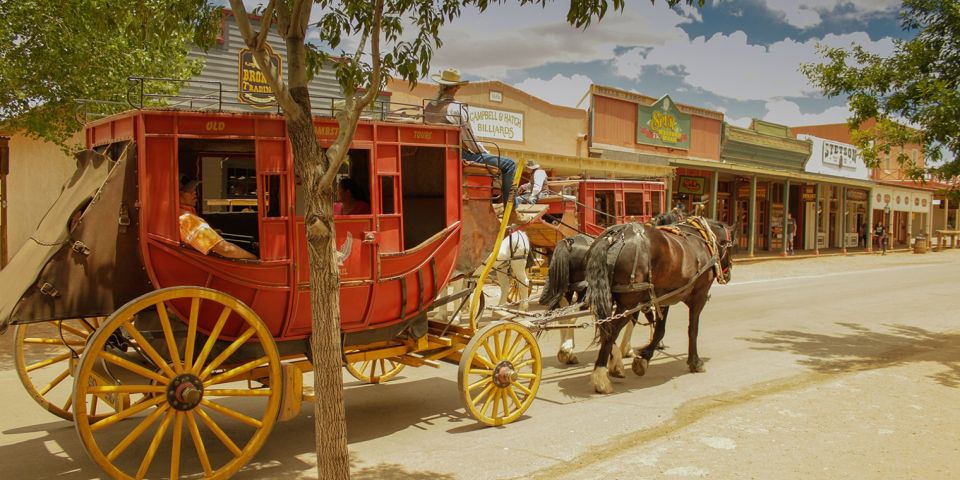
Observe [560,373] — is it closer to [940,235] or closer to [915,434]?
[915,434]

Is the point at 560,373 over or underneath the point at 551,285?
underneath

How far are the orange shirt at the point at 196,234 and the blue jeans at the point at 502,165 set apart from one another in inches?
105

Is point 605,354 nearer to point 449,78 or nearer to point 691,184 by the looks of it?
point 449,78

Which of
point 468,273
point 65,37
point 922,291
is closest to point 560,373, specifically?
point 468,273

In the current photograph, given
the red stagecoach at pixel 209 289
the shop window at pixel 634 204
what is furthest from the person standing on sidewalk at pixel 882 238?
the red stagecoach at pixel 209 289

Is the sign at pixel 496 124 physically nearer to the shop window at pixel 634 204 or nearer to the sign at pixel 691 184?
the shop window at pixel 634 204

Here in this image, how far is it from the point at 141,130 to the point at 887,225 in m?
47.7

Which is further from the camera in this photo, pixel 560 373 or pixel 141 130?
pixel 560 373

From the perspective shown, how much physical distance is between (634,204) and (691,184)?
15.2 m

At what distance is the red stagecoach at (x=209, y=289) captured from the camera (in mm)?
4746

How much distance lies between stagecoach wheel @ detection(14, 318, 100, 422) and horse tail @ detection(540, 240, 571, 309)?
472 cm

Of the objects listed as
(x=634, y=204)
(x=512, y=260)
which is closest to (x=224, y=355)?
(x=512, y=260)

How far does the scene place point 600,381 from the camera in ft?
25.2

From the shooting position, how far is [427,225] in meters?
7.38
